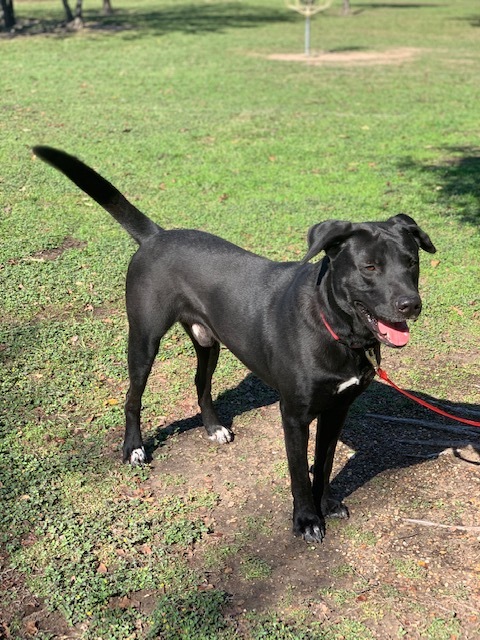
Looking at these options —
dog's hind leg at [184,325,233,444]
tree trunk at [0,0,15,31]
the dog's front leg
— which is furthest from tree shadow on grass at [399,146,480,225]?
tree trunk at [0,0,15,31]

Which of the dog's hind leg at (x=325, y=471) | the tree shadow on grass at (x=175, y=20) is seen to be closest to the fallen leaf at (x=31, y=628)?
the dog's hind leg at (x=325, y=471)

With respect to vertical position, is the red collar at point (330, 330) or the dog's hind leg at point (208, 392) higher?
the red collar at point (330, 330)

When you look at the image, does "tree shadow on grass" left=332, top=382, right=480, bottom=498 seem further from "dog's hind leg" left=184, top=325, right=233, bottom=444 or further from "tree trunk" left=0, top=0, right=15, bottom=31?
"tree trunk" left=0, top=0, right=15, bottom=31

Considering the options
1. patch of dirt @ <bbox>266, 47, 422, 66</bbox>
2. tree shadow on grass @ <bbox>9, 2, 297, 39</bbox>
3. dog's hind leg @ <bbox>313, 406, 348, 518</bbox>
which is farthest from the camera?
tree shadow on grass @ <bbox>9, 2, 297, 39</bbox>

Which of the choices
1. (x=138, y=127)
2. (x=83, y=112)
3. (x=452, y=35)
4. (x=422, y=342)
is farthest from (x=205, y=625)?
(x=452, y=35)

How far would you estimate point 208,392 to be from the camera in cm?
522

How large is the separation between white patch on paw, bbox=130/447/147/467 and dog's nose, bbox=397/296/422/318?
6.76 ft

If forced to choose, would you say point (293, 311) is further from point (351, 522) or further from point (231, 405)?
point (231, 405)

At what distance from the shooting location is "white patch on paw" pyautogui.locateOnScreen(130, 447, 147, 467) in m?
4.87

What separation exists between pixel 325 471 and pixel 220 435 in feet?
2.99

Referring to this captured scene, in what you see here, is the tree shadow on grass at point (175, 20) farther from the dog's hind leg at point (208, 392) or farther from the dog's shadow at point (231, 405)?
the dog's hind leg at point (208, 392)

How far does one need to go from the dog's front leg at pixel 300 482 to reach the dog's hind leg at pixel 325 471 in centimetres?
13

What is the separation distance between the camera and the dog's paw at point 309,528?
167 inches

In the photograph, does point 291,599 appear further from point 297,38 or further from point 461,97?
point 297,38
